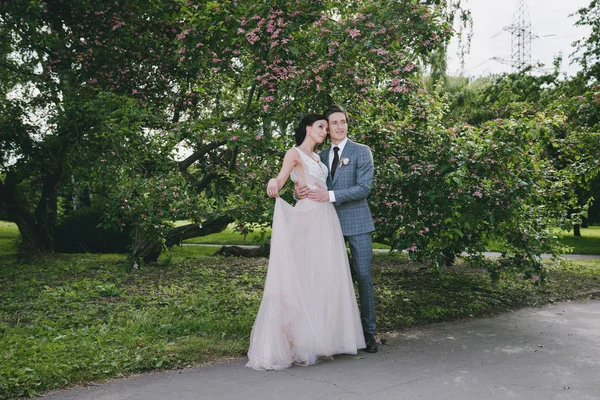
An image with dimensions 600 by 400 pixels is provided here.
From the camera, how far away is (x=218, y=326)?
6145 mm

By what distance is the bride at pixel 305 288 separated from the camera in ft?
15.5

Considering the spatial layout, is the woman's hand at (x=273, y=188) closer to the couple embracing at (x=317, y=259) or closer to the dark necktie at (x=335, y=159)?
the couple embracing at (x=317, y=259)

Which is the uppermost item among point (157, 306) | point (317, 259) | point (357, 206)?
point (357, 206)

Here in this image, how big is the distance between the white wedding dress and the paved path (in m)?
0.17

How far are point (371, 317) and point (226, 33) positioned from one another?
4.32 metres

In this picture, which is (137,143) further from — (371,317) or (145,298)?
(371,317)

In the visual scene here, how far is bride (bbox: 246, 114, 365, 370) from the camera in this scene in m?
4.72

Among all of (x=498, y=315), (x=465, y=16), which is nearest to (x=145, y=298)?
(x=498, y=315)

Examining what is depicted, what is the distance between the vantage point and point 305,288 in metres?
4.89

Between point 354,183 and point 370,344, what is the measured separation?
1626 mm

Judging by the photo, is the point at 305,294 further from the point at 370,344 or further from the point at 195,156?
the point at 195,156

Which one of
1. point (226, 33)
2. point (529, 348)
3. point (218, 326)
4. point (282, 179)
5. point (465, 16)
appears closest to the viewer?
point (282, 179)

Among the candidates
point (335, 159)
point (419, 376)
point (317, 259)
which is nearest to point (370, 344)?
point (419, 376)

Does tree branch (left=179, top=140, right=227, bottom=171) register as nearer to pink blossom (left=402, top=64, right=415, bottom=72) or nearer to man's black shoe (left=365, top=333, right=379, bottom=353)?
pink blossom (left=402, top=64, right=415, bottom=72)
